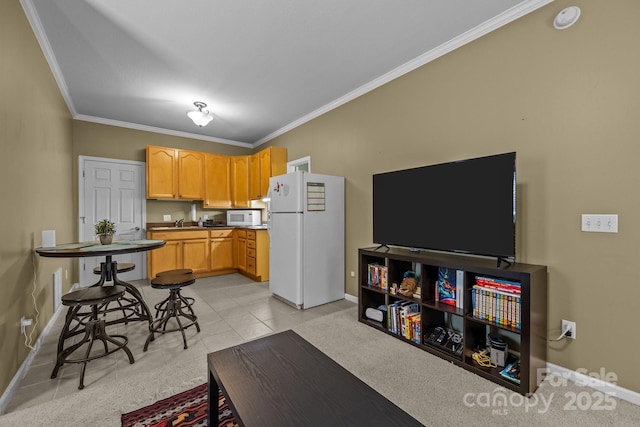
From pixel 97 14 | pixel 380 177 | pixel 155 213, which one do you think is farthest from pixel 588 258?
pixel 155 213

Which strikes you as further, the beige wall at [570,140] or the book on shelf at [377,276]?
the book on shelf at [377,276]

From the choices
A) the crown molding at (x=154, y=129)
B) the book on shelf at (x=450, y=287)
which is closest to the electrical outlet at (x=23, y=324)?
the book on shelf at (x=450, y=287)

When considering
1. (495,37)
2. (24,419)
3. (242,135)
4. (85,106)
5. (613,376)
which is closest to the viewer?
(24,419)

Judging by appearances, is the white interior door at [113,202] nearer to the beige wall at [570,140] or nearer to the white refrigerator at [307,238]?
the white refrigerator at [307,238]

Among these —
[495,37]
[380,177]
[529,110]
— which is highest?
[495,37]

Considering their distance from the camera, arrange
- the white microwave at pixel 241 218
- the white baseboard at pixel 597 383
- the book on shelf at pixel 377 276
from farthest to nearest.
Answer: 1. the white microwave at pixel 241 218
2. the book on shelf at pixel 377 276
3. the white baseboard at pixel 597 383

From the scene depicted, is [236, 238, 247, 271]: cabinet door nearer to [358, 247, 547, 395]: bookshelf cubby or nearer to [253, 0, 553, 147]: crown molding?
[253, 0, 553, 147]: crown molding

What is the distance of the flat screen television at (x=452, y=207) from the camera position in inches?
80.8

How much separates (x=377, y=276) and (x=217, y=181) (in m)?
3.88

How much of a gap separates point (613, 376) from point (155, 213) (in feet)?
19.8

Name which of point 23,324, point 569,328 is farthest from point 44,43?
point 569,328

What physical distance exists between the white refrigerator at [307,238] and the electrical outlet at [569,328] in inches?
90.2

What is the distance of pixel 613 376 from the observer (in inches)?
70.2

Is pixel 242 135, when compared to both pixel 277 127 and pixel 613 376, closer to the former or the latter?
pixel 277 127
